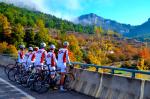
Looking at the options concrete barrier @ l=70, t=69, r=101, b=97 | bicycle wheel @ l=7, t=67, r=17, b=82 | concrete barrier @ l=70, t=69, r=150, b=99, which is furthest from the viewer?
bicycle wheel @ l=7, t=67, r=17, b=82

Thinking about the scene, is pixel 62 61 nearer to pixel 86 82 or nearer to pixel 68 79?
pixel 68 79

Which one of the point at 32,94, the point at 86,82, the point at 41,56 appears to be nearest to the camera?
the point at 32,94

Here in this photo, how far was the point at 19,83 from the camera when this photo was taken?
58.5 feet

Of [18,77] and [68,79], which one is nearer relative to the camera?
[68,79]

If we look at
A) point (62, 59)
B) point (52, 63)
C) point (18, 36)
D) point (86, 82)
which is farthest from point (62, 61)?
point (18, 36)

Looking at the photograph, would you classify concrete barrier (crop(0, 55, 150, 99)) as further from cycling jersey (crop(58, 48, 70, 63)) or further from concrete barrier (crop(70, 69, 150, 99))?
cycling jersey (crop(58, 48, 70, 63))

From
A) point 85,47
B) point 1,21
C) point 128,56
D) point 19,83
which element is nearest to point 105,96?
point 19,83

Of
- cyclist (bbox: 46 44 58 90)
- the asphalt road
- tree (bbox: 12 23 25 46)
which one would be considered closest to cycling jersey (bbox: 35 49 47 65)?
cyclist (bbox: 46 44 58 90)

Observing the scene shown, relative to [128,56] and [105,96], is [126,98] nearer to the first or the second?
[105,96]

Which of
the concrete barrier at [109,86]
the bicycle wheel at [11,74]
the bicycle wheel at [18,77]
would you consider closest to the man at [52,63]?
the concrete barrier at [109,86]

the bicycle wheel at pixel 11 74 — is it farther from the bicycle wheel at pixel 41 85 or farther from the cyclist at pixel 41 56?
the bicycle wheel at pixel 41 85

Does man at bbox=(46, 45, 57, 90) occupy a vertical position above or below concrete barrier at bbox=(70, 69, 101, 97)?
above

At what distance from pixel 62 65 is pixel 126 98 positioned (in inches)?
186

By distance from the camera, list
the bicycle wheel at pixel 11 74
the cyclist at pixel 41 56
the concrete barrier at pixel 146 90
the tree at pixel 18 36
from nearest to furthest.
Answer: the concrete barrier at pixel 146 90 → the cyclist at pixel 41 56 → the bicycle wheel at pixel 11 74 → the tree at pixel 18 36
